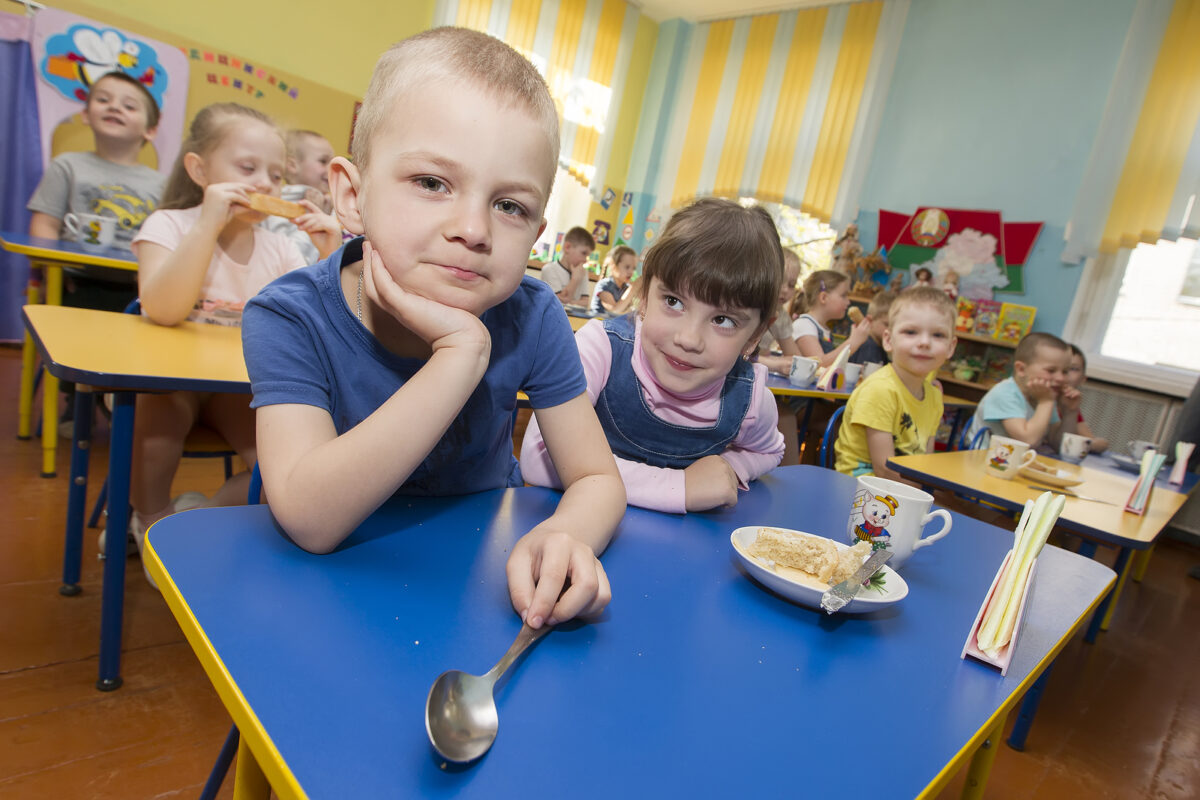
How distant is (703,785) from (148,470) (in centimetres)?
158

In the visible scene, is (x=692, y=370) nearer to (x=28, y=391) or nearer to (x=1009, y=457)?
(x=1009, y=457)

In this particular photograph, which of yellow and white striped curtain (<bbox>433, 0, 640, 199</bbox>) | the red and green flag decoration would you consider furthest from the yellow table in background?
the red and green flag decoration

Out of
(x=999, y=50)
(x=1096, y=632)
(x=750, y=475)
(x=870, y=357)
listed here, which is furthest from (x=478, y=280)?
(x=999, y=50)

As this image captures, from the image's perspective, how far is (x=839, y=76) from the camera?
20.4 ft

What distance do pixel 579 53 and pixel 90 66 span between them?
166 inches

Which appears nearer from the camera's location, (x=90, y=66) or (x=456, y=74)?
(x=456, y=74)

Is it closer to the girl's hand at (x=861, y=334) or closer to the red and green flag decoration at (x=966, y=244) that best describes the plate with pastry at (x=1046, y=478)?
the girl's hand at (x=861, y=334)

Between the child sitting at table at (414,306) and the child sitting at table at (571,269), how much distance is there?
458 centimetres

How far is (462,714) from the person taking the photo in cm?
39

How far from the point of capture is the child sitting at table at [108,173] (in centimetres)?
302

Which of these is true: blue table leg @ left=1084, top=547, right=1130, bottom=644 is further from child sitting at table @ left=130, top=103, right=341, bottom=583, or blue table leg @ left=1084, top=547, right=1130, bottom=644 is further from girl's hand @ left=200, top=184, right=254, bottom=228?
girl's hand @ left=200, top=184, right=254, bottom=228

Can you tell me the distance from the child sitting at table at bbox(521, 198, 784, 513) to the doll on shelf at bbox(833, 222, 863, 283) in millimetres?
5161

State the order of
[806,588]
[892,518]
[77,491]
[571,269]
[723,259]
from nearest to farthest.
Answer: [806,588] < [892,518] < [723,259] < [77,491] < [571,269]

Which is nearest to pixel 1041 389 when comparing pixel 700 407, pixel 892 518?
pixel 700 407
